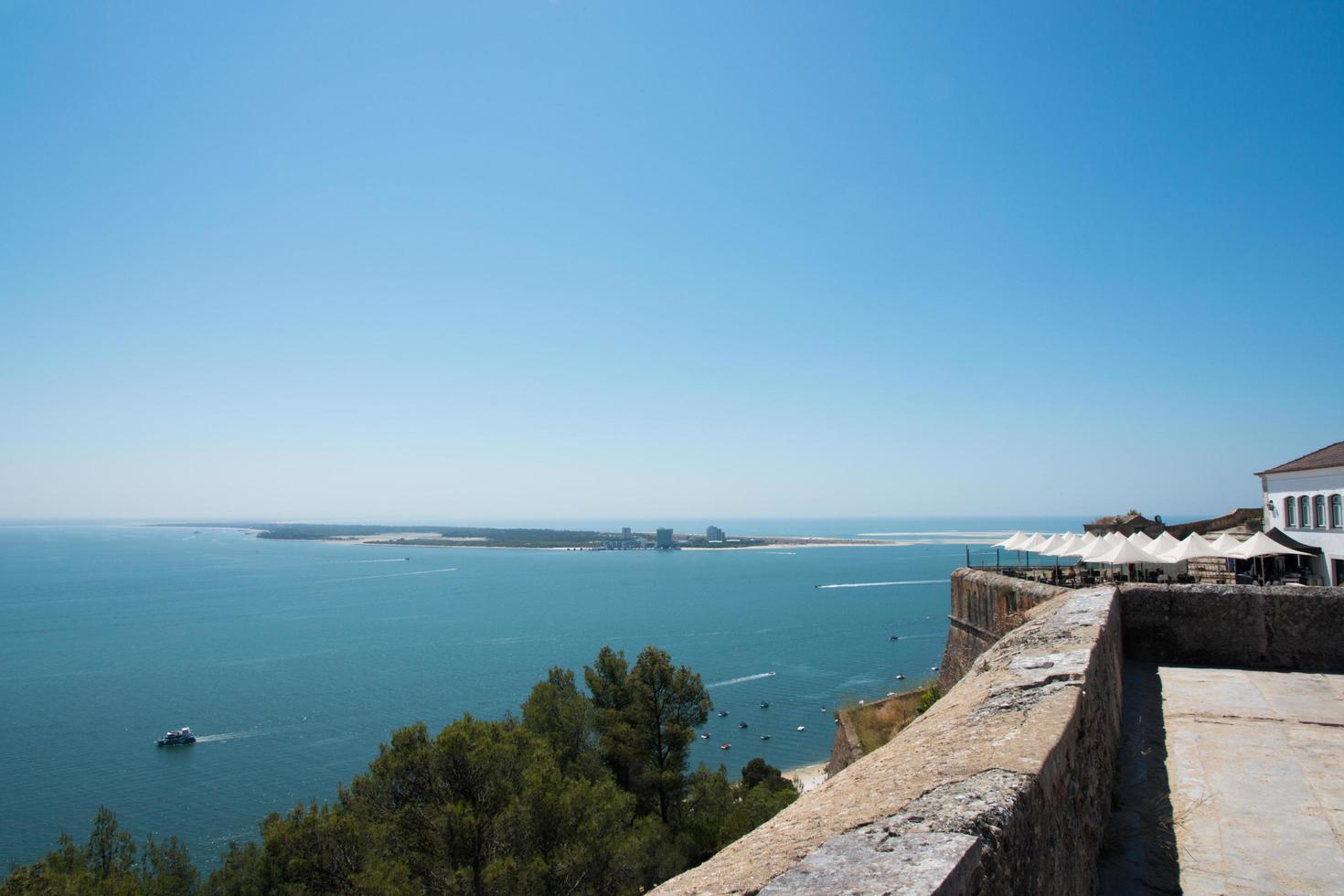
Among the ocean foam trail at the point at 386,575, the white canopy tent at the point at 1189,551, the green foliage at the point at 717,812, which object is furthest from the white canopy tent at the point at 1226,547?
the ocean foam trail at the point at 386,575

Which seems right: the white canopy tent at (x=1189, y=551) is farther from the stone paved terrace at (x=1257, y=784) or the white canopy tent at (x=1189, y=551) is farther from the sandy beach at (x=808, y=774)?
the sandy beach at (x=808, y=774)

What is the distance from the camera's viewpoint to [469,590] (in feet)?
391

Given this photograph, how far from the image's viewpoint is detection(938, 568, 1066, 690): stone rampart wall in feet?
59.3

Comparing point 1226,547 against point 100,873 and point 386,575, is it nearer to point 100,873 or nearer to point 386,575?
point 100,873

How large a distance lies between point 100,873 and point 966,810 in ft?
78.6

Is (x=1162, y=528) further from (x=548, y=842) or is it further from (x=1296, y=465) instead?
(x=548, y=842)

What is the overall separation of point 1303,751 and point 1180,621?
11.6 feet

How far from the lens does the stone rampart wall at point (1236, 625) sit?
763 centimetres

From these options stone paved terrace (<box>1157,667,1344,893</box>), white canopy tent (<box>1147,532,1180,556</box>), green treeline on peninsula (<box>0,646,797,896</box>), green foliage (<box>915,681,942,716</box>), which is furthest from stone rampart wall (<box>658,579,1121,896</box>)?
white canopy tent (<box>1147,532,1180,556</box>)

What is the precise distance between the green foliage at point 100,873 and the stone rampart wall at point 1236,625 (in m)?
16.5

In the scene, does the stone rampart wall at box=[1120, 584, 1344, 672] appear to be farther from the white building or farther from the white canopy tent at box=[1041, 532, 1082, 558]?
the white building

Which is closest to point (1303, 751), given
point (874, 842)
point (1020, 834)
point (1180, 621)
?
point (1180, 621)

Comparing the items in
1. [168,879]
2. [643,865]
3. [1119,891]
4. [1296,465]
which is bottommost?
[168,879]

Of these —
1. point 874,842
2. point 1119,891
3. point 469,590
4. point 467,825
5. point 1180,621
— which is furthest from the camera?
point 469,590
